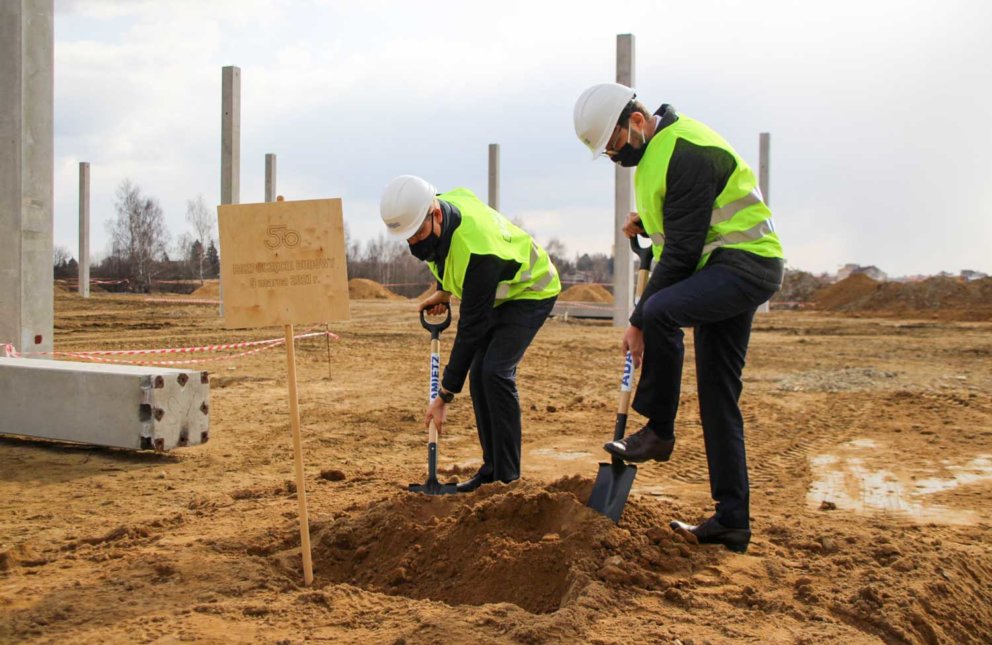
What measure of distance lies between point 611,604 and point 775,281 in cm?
162

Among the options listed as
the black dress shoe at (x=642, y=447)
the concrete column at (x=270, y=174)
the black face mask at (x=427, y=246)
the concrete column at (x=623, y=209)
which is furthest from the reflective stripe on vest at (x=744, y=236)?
the concrete column at (x=270, y=174)

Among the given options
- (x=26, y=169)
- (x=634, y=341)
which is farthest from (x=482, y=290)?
(x=26, y=169)

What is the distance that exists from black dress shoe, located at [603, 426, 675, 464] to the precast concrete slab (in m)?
3.60

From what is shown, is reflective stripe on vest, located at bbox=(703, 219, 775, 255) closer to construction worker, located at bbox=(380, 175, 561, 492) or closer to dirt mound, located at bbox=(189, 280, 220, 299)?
construction worker, located at bbox=(380, 175, 561, 492)

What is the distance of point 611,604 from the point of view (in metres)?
3.39

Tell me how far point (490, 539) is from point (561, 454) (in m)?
3.00

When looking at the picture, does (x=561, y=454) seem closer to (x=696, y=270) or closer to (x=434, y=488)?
(x=434, y=488)

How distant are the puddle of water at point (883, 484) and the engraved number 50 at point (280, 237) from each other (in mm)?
3545

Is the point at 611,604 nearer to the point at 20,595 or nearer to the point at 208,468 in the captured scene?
the point at 20,595

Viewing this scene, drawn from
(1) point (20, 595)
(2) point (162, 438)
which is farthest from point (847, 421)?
(1) point (20, 595)

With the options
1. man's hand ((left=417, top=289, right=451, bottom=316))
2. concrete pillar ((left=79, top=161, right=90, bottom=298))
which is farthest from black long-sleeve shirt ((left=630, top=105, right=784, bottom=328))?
concrete pillar ((left=79, top=161, right=90, bottom=298))

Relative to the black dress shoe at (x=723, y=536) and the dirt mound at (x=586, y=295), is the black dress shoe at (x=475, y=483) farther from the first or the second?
the dirt mound at (x=586, y=295)

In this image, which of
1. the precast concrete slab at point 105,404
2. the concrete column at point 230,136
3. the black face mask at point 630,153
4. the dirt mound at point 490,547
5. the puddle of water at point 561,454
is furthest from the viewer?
the concrete column at point 230,136

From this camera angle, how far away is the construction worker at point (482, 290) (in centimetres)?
473
